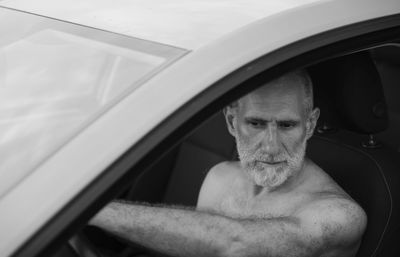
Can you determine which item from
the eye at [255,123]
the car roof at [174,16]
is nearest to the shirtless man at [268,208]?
the eye at [255,123]

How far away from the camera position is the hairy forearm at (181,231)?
68.4 inches

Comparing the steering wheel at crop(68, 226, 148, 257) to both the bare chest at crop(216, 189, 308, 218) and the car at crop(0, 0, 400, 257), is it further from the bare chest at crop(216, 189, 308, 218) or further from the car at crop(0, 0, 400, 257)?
the bare chest at crop(216, 189, 308, 218)

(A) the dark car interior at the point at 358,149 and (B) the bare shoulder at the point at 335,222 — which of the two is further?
(A) the dark car interior at the point at 358,149

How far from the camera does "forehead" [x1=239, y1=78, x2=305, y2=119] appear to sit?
6.78 feet

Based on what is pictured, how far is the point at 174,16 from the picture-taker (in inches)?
65.1

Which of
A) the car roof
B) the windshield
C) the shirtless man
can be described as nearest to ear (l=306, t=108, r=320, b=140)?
the shirtless man

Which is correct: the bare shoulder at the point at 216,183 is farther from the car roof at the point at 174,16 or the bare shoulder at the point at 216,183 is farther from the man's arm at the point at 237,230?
the car roof at the point at 174,16

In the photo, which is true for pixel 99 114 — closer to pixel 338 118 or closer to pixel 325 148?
pixel 338 118

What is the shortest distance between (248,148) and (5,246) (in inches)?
42.4

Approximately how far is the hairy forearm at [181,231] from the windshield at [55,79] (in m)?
0.41

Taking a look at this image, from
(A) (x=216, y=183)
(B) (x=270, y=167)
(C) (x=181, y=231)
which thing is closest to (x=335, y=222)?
(B) (x=270, y=167)

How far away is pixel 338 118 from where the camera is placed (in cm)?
227

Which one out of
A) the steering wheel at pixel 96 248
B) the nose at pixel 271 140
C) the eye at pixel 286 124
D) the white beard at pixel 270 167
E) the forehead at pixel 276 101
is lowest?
the steering wheel at pixel 96 248

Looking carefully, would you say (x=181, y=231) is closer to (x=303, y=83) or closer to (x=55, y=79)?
(x=55, y=79)
